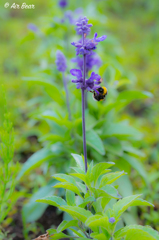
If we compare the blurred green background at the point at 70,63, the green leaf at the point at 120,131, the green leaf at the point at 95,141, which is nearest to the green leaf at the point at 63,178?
the green leaf at the point at 95,141

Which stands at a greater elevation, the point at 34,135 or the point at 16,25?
the point at 16,25

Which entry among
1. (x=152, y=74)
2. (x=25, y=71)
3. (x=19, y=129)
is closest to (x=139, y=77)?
(x=152, y=74)

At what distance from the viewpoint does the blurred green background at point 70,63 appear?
8.88 ft

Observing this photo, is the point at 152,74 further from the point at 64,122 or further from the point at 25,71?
the point at 64,122

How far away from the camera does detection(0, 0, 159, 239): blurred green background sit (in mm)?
2707

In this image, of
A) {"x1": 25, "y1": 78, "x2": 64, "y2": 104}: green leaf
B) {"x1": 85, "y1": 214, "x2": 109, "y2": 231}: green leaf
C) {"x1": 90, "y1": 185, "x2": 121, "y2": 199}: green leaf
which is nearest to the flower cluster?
{"x1": 90, "y1": 185, "x2": 121, "y2": 199}: green leaf

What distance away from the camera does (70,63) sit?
2820mm

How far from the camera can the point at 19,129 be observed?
3223 millimetres

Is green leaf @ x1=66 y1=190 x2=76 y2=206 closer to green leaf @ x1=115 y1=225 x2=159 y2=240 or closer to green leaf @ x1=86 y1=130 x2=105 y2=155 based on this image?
green leaf @ x1=115 y1=225 x2=159 y2=240

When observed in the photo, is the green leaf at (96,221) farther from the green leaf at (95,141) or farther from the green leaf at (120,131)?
the green leaf at (120,131)

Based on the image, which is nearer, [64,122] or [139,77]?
[64,122]

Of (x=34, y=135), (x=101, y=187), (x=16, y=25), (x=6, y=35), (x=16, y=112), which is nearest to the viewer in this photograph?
(x=101, y=187)

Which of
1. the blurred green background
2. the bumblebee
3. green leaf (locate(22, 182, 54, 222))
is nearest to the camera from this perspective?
the bumblebee

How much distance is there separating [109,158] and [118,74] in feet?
2.41
